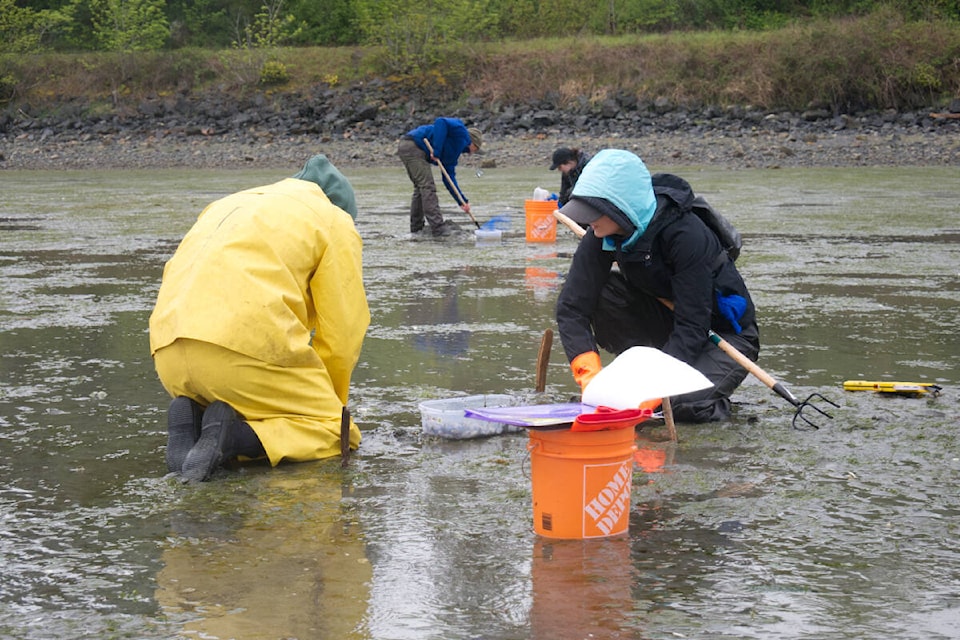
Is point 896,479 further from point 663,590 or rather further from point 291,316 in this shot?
point 291,316

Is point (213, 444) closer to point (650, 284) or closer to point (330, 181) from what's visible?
point (330, 181)

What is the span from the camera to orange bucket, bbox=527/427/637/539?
167 inches

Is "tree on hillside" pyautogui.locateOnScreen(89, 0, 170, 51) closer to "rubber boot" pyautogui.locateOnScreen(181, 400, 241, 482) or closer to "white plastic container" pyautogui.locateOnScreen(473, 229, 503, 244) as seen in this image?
"white plastic container" pyautogui.locateOnScreen(473, 229, 503, 244)

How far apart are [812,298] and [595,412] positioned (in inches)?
245

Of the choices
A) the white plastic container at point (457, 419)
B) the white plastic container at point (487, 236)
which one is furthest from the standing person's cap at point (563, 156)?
the white plastic container at point (457, 419)

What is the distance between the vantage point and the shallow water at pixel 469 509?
3.71 meters

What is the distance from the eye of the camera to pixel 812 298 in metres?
9.97

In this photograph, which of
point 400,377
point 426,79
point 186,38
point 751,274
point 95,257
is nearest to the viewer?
point 400,377

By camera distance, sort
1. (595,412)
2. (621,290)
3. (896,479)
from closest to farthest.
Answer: (595,412) → (896,479) → (621,290)

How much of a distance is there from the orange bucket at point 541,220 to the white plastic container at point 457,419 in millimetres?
8249

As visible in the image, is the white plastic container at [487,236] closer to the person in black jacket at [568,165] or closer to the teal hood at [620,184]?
the person in black jacket at [568,165]

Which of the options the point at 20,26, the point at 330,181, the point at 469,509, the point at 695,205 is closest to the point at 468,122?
the point at 20,26

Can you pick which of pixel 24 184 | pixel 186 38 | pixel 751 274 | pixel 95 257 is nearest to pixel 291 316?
pixel 751 274

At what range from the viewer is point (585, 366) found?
18.7 feet
